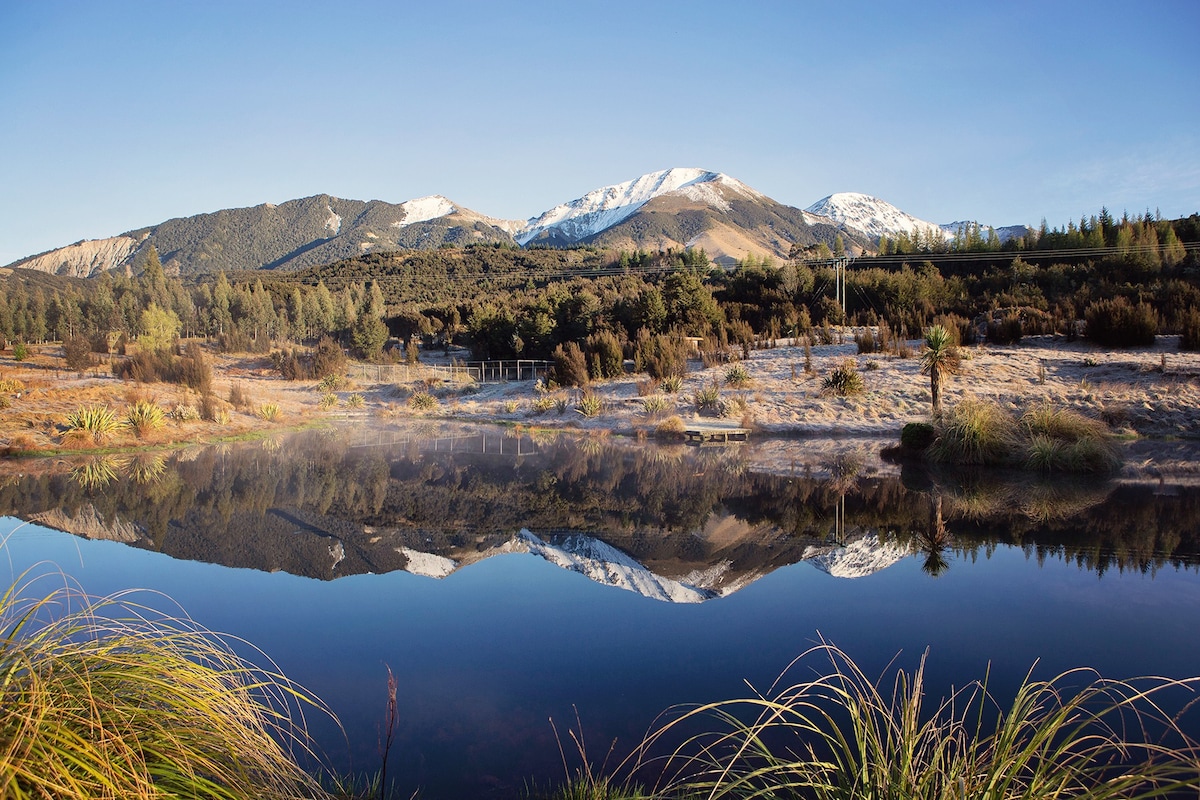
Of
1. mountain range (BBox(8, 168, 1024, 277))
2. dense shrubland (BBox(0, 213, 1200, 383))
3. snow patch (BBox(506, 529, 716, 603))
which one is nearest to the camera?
snow patch (BBox(506, 529, 716, 603))

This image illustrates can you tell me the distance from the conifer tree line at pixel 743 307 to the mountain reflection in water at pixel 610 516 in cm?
1264

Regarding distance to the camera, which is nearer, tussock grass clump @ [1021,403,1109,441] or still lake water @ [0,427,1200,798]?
still lake water @ [0,427,1200,798]

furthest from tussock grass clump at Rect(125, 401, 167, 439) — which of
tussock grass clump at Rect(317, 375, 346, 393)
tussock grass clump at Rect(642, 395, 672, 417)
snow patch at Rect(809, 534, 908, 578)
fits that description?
snow patch at Rect(809, 534, 908, 578)

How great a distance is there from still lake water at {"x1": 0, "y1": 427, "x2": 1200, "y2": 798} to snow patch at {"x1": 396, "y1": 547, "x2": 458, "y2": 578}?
32mm

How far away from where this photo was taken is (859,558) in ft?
21.4

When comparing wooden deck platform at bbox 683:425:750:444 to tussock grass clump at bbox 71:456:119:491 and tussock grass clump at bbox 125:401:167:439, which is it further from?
tussock grass clump at bbox 125:401:167:439

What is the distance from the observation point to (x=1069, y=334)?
1997 cm

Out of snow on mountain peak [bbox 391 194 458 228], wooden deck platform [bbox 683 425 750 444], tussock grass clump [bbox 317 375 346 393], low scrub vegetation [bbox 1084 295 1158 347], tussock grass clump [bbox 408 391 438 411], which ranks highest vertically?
snow on mountain peak [bbox 391 194 458 228]

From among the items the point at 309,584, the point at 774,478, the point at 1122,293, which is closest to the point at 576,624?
the point at 309,584

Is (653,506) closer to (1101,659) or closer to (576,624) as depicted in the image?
(576,624)

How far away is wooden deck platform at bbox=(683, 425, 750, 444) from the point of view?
54.7 feet

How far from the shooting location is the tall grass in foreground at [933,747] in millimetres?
2090

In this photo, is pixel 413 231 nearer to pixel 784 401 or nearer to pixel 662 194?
pixel 662 194

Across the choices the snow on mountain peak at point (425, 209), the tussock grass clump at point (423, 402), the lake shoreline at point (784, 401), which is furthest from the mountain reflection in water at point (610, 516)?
the snow on mountain peak at point (425, 209)
